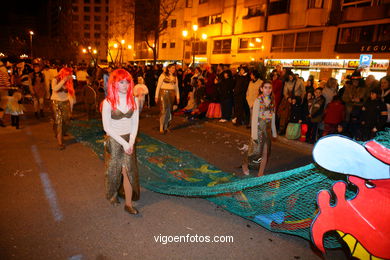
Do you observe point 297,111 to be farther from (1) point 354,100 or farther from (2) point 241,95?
(2) point 241,95

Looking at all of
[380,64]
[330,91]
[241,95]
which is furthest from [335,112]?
[380,64]

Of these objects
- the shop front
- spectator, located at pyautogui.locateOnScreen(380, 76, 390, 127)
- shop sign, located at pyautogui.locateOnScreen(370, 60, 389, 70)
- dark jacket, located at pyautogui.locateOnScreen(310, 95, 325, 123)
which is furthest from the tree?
spectator, located at pyautogui.locateOnScreen(380, 76, 390, 127)

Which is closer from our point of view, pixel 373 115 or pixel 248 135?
pixel 373 115

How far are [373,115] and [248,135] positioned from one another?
12.3ft

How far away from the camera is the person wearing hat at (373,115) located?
23.7ft

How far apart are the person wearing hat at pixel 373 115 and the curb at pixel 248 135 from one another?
154 cm

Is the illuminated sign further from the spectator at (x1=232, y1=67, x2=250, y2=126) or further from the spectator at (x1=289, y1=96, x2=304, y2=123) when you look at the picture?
the spectator at (x1=289, y1=96, x2=304, y2=123)

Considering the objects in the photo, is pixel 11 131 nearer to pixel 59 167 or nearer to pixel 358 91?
pixel 59 167

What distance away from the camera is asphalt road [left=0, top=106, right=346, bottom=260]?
328 cm

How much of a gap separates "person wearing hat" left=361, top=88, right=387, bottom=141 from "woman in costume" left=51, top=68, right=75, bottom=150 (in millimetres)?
7771

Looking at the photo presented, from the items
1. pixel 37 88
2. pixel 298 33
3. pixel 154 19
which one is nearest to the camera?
pixel 37 88

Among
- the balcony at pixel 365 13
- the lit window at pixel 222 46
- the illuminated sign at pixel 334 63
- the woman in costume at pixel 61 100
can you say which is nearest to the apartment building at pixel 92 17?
the lit window at pixel 222 46

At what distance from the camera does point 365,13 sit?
1864cm

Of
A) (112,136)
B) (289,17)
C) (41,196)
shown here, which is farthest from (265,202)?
(289,17)
